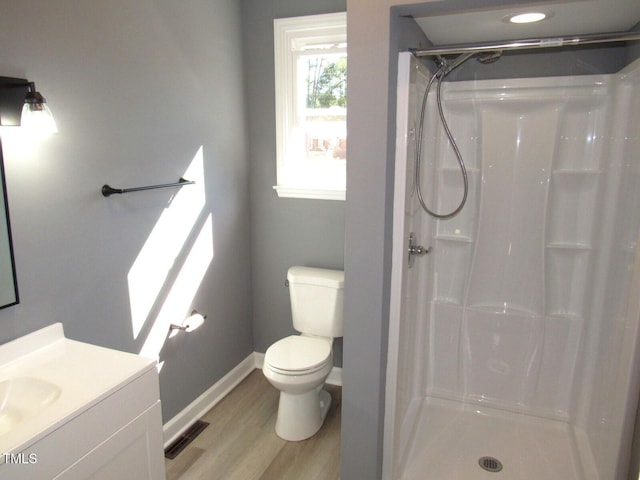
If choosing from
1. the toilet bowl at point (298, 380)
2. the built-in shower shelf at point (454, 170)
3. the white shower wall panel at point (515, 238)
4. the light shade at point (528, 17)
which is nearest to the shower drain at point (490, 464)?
the white shower wall panel at point (515, 238)

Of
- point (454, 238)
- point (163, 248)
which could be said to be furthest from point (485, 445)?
point (163, 248)

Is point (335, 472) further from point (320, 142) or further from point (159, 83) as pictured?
point (159, 83)

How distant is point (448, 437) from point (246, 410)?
3.85ft

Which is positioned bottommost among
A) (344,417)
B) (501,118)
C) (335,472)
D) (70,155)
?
(335,472)

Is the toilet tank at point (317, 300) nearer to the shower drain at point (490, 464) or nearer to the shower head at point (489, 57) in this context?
the shower drain at point (490, 464)

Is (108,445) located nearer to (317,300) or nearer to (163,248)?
(163,248)

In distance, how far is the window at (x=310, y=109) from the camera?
280 cm

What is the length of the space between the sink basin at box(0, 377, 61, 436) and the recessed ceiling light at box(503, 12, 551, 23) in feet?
6.79

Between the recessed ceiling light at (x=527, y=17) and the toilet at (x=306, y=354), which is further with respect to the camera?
the toilet at (x=306, y=354)

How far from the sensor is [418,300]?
8.33 ft

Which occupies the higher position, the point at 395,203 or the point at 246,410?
the point at 395,203

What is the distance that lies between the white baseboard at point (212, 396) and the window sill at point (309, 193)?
1.14 metres

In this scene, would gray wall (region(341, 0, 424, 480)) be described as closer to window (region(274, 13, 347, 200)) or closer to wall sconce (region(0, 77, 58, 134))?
window (region(274, 13, 347, 200))

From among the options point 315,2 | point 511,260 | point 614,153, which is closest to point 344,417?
point 511,260
